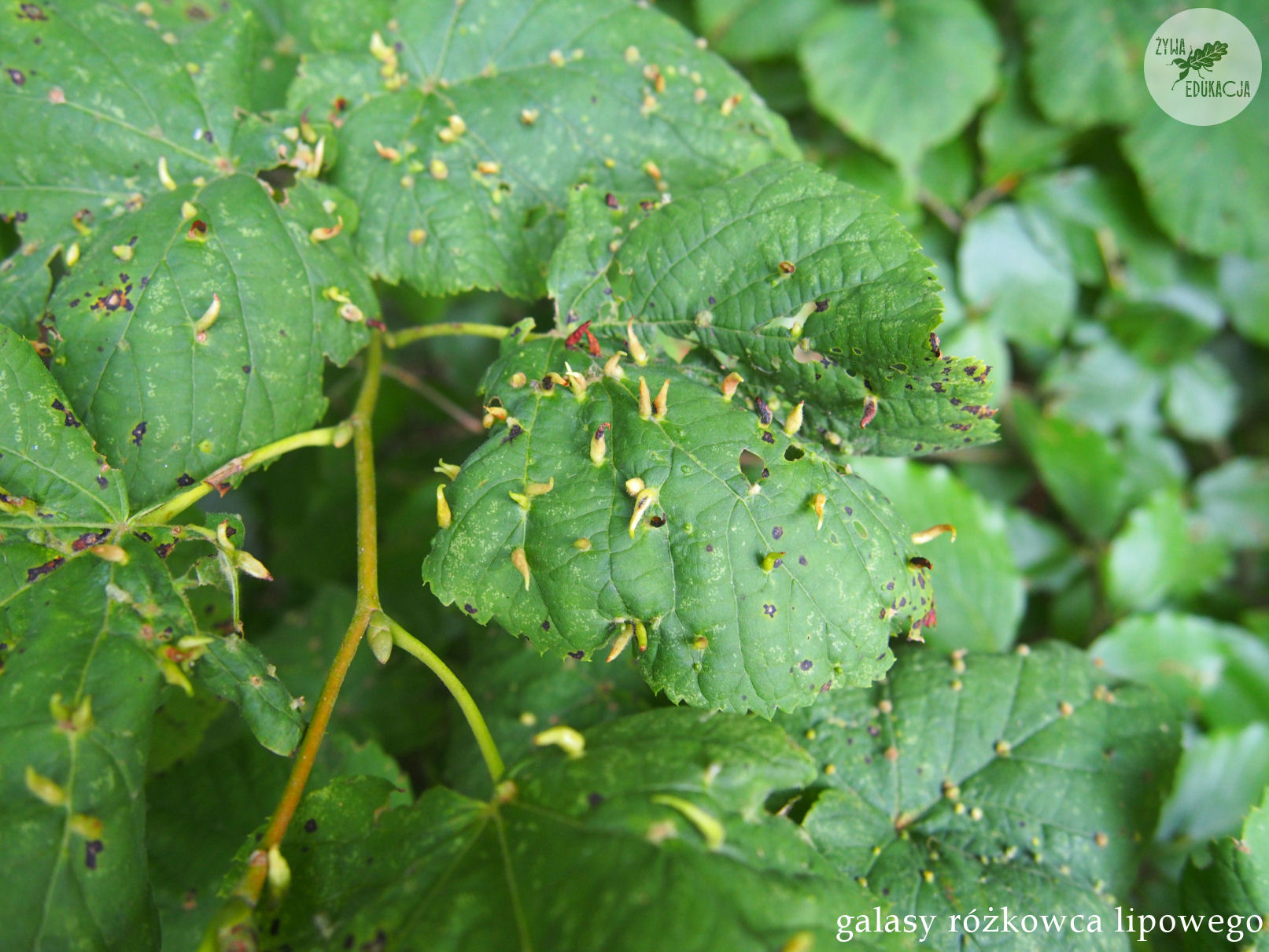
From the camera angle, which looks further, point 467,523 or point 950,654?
point 950,654

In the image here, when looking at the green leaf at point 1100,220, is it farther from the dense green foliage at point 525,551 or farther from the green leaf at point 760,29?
the dense green foliage at point 525,551

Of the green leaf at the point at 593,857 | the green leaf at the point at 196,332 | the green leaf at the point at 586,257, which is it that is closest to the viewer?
the green leaf at the point at 593,857

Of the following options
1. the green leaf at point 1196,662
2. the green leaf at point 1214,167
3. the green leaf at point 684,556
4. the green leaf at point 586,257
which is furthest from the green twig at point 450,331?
the green leaf at point 1214,167

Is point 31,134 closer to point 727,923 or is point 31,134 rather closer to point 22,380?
point 22,380

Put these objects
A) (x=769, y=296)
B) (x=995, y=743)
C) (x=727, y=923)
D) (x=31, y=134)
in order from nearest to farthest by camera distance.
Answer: (x=727, y=923)
(x=769, y=296)
(x=31, y=134)
(x=995, y=743)

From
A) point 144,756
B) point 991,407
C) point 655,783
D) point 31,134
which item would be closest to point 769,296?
point 991,407

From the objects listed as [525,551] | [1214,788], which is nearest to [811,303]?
[525,551]

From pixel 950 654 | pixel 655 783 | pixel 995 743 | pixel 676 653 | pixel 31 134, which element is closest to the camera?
pixel 655 783
